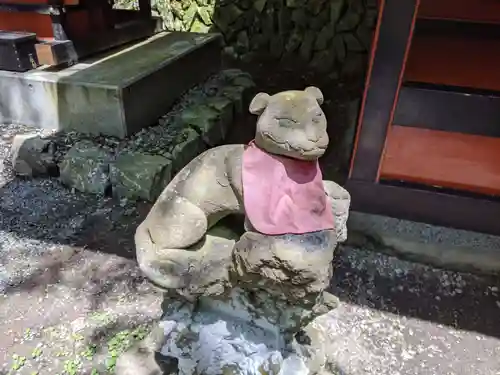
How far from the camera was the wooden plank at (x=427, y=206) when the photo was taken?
Result: 8.45 feet

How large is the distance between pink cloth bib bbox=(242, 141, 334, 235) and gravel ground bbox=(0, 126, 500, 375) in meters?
1.11

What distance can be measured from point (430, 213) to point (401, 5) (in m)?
1.14

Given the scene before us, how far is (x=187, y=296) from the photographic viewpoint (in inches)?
51.4

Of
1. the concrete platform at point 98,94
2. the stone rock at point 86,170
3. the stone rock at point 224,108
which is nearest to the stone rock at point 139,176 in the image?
the stone rock at point 86,170

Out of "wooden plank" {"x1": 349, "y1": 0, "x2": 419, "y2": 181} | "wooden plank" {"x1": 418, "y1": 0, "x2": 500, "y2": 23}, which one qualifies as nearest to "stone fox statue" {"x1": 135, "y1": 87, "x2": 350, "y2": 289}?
"wooden plank" {"x1": 349, "y1": 0, "x2": 419, "y2": 181}

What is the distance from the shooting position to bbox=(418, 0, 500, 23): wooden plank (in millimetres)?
2727

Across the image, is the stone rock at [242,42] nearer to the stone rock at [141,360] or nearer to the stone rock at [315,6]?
the stone rock at [315,6]

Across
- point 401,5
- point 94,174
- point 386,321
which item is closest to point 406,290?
point 386,321

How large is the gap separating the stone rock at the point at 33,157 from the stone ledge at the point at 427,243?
203cm

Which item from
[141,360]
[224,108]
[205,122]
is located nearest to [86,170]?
[205,122]

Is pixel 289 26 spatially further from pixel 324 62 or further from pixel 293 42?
pixel 324 62

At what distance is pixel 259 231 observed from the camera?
1.16 metres

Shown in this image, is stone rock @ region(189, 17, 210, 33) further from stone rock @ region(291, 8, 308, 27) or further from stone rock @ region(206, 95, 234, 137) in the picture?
stone rock @ region(206, 95, 234, 137)

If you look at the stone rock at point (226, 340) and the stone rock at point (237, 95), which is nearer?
the stone rock at point (226, 340)
